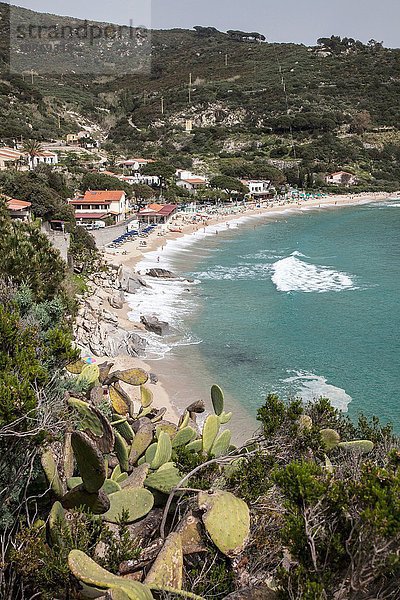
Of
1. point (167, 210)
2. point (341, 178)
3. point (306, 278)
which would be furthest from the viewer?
point (341, 178)

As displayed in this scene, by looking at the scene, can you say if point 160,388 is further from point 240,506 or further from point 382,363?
point 240,506

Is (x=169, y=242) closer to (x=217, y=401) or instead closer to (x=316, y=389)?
(x=316, y=389)

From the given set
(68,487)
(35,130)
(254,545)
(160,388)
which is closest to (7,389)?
(68,487)

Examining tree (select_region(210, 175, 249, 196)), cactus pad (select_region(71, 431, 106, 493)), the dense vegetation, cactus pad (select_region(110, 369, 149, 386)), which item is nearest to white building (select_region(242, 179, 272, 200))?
tree (select_region(210, 175, 249, 196))

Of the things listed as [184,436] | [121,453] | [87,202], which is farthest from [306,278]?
[121,453]

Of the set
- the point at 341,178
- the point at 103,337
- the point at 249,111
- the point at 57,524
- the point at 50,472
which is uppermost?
the point at 249,111

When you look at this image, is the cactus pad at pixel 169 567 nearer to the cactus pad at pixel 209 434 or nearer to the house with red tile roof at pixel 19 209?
the cactus pad at pixel 209 434

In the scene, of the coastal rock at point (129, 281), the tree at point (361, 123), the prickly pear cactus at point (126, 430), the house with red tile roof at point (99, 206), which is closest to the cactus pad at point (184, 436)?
the prickly pear cactus at point (126, 430)
